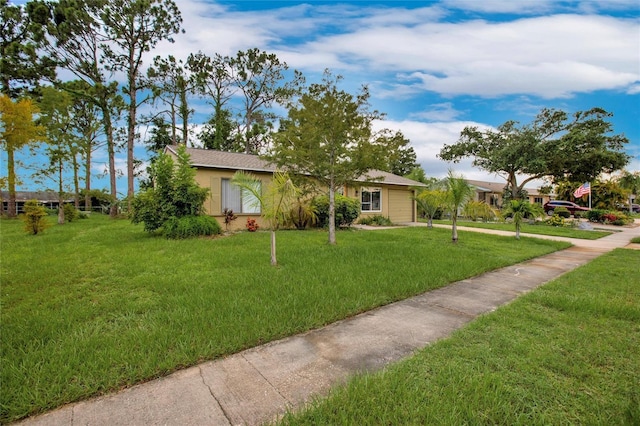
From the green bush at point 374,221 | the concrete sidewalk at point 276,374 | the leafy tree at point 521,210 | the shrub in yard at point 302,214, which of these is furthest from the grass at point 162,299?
the green bush at point 374,221

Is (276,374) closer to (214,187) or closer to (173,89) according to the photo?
(214,187)

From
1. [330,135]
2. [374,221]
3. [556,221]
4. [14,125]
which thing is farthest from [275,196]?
[556,221]

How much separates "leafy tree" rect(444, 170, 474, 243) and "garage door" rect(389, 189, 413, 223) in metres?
7.79

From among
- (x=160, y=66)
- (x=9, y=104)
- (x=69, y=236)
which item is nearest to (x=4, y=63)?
(x=160, y=66)

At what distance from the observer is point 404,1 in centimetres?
687

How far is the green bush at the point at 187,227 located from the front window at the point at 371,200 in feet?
29.9

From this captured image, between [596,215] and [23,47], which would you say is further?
[596,215]

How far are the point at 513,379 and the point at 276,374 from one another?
6.20 feet

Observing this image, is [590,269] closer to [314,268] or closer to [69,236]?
[314,268]

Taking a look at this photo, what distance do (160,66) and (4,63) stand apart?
8.95 metres

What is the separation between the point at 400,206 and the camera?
18531 mm

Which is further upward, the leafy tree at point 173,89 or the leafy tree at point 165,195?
the leafy tree at point 173,89

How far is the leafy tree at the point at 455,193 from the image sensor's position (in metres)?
9.71

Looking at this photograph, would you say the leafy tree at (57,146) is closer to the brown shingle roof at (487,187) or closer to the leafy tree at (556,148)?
the brown shingle roof at (487,187)
